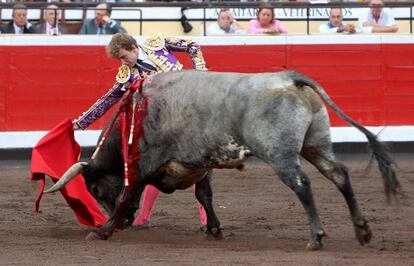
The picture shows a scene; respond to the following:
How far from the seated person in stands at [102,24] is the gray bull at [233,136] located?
13.2 ft

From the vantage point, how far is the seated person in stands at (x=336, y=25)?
10703mm

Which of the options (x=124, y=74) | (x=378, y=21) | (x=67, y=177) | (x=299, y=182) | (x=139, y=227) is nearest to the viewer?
(x=299, y=182)

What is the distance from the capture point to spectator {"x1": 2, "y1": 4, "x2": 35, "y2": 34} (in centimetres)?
1035

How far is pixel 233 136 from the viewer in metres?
5.85

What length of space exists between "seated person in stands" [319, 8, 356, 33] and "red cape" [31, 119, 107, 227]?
14.6ft

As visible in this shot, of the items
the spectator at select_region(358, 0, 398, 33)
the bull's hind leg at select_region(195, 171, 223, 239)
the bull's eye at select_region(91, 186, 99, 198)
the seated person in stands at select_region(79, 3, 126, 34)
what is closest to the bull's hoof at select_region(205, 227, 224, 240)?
the bull's hind leg at select_region(195, 171, 223, 239)

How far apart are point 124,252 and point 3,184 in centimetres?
350

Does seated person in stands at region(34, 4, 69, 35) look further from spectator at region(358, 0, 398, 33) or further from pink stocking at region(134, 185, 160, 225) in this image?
pink stocking at region(134, 185, 160, 225)

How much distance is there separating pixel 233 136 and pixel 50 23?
4999mm

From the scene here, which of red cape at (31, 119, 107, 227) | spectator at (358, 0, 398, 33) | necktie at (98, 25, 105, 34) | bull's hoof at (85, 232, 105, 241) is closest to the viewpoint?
bull's hoof at (85, 232, 105, 241)

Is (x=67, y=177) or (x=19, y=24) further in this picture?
(x=19, y=24)

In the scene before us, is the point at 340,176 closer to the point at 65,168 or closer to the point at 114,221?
the point at 114,221

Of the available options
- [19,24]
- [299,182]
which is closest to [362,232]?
[299,182]

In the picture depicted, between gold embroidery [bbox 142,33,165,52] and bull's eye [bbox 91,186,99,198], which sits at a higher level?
gold embroidery [bbox 142,33,165,52]
